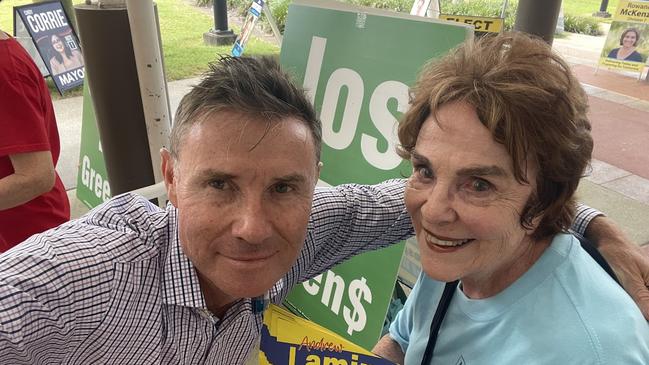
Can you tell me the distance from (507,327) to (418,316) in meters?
0.41

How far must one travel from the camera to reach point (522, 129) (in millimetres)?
1195

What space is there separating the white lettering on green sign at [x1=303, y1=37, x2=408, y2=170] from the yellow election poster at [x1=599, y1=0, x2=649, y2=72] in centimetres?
796

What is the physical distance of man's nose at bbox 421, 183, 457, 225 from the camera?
129 cm

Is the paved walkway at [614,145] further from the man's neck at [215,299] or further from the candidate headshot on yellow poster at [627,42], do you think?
the man's neck at [215,299]

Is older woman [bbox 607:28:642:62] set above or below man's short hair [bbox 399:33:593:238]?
below

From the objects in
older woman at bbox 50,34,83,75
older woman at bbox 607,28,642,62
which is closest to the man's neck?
older woman at bbox 50,34,83,75

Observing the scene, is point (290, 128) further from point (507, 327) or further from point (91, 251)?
point (507, 327)

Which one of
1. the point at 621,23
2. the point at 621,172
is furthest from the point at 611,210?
the point at 621,23

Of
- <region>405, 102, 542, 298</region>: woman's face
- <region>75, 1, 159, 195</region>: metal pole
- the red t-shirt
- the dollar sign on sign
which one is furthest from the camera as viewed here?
<region>75, 1, 159, 195</region>: metal pole

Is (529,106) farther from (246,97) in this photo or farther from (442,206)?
(246,97)

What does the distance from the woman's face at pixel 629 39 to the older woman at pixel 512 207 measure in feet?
29.3

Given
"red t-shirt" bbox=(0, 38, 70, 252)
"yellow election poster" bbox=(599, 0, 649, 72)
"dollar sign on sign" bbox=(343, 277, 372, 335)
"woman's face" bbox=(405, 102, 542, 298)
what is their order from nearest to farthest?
"woman's face" bbox=(405, 102, 542, 298)
"red t-shirt" bbox=(0, 38, 70, 252)
"dollar sign on sign" bbox=(343, 277, 372, 335)
"yellow election poster" bbox=(599, 0, 649, 72)

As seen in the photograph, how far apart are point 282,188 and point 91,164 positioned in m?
3.49

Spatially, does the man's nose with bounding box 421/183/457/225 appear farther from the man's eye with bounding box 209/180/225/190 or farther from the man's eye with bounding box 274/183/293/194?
the man's eye with bounding box 209/180/225/190
